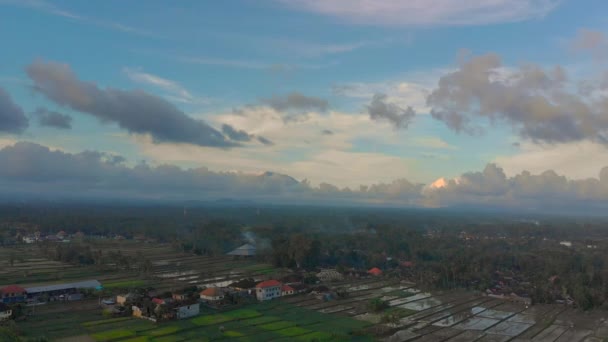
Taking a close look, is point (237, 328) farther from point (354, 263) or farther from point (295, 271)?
point (354, 263)

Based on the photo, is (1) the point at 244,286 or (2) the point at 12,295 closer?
(2) the point at 12,295

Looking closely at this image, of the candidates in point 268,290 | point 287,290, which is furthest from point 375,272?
point 268,290

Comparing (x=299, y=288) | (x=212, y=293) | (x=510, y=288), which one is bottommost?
(x=510, y=288)

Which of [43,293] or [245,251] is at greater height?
[43,293]

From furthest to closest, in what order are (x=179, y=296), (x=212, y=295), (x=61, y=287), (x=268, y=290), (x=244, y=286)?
(x=244, y=286) → (x=268, y=290) → (x=61, y=287) → (x=212, y=295) → (x=179, y=296)

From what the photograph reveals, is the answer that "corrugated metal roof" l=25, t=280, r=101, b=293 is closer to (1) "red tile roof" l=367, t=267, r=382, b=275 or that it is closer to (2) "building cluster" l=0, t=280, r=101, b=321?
(2) "building cluster" l=0, t=280, r=101, b=321

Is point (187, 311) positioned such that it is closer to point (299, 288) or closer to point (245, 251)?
point (299, 288)

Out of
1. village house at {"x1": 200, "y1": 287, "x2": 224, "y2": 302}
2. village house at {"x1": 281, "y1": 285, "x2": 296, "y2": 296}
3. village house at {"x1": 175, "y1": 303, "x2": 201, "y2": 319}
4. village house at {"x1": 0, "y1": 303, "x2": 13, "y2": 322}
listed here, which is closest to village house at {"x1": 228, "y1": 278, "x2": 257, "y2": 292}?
village house at {"x1": 281, "y1": 285, "x2": 296, "y2": 296}
